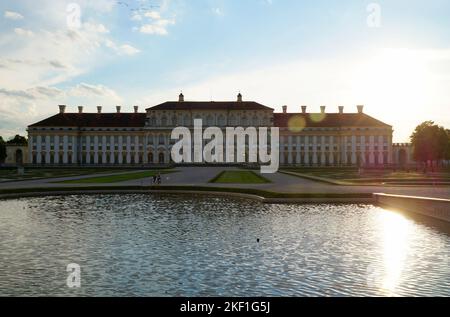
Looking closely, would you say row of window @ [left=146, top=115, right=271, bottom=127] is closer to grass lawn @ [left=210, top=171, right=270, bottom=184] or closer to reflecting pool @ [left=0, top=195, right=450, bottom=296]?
grass lawn @ [left=210, top=171, right=270, bottom=184]

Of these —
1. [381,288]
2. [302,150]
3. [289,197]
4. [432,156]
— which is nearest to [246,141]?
[302,150]

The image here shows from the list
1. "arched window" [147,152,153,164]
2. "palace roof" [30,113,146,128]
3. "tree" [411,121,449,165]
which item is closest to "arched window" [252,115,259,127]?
"arched window" [147,152,153,164]

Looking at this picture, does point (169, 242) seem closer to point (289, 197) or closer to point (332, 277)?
point (332, 277)

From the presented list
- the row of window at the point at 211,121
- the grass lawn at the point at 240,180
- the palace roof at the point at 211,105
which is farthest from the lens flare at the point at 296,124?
the grass lawn at the point at 240,180

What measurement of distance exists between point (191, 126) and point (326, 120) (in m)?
25.2

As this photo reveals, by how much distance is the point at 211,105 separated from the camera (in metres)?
93.2

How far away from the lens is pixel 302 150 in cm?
9381

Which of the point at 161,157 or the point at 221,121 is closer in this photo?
the point at 161,157

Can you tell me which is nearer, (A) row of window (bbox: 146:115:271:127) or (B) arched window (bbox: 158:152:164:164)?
(B) arched window (bbox: 158:152:164:164)

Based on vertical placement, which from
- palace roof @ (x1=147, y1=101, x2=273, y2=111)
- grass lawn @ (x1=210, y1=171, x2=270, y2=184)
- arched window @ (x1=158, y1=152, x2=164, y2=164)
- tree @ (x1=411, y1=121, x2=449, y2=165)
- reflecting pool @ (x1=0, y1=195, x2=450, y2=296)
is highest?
palace roof @ (x1=147, y1=101, x2=273, y2=111)

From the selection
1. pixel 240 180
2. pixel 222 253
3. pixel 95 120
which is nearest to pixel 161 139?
pixel 95 120

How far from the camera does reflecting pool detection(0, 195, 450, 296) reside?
27.4ft

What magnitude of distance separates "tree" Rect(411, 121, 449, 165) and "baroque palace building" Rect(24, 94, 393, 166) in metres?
23.9

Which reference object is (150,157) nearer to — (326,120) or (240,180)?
(326,120)
